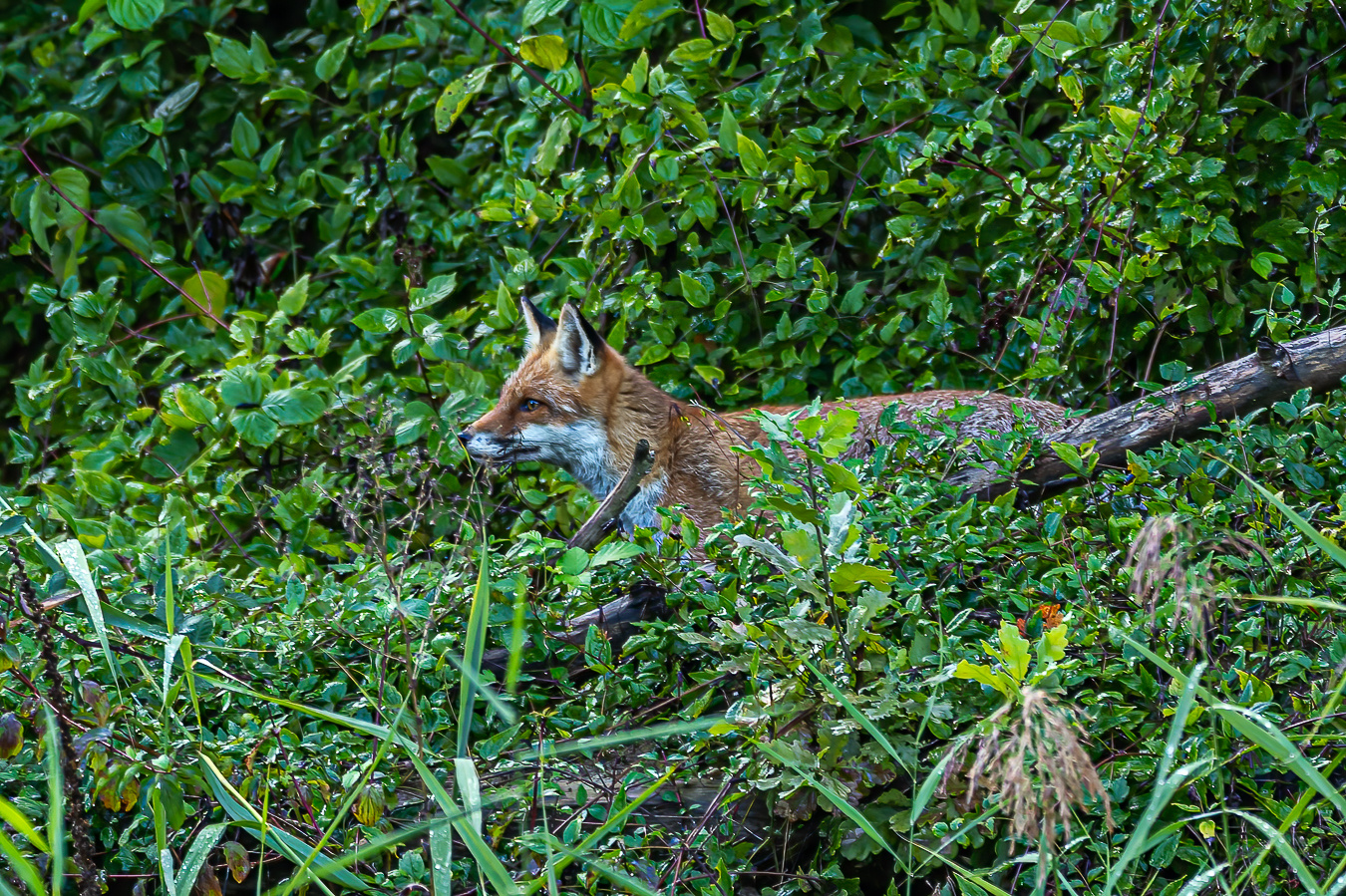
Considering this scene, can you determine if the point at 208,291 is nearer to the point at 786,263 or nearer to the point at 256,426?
the point at 256,426

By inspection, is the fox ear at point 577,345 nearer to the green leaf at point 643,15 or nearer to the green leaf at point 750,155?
the green leaf at point 750,155

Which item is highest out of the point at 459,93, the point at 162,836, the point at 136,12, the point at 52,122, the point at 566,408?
the point at 136,12

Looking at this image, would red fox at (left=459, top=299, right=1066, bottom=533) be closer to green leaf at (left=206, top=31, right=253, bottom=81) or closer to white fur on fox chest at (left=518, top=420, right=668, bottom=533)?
white fur on fox chest at (left=518, top=420, right=668, bottom=533)

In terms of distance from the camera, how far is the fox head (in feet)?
18.4

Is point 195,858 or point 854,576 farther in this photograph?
point 854,576

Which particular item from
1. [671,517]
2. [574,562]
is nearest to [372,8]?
[671,517]

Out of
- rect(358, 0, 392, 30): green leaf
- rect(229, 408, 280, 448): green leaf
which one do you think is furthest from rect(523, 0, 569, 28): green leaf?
rect(229, 408, 280, 448): green leaf

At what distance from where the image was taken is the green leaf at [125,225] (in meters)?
7.36

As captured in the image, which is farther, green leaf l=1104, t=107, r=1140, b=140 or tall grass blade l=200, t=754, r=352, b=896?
green leaf l=1104, t=107, r=1140, b=140

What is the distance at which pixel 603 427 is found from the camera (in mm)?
5691

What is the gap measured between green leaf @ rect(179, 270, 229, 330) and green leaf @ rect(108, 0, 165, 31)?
4.76 ft

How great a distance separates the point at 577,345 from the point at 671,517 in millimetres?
1786

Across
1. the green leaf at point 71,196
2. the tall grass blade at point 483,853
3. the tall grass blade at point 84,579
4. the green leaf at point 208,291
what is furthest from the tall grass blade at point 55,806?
the green leaf at point 71,196

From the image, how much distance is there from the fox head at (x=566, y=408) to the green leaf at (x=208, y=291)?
2.44 metres
